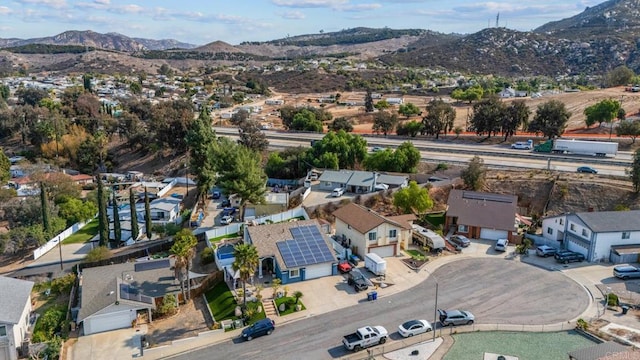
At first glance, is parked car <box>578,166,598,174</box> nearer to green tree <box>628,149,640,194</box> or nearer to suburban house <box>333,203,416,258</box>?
green tree <box>628,149,640,194</box>

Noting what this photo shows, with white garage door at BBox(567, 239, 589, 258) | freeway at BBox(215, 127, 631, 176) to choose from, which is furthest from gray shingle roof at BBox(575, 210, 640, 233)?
freeway at BBox(215, 127, 631, 176)

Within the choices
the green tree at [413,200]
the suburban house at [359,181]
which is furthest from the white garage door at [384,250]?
the suburban house at [359,181]

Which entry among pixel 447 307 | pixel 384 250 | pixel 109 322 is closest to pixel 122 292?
pixel 109 322

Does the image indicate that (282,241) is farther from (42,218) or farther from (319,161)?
(42,218)

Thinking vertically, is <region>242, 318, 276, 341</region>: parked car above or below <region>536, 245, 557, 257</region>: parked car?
below

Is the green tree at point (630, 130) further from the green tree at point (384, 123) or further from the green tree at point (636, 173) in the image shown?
the green tree at point (384, 123)

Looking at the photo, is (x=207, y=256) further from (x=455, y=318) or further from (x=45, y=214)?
(x=455, y=318)

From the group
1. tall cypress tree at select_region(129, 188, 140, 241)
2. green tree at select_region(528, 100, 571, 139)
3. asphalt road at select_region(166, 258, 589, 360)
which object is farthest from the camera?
green tree at select_region(528, 100, 571, 139)
